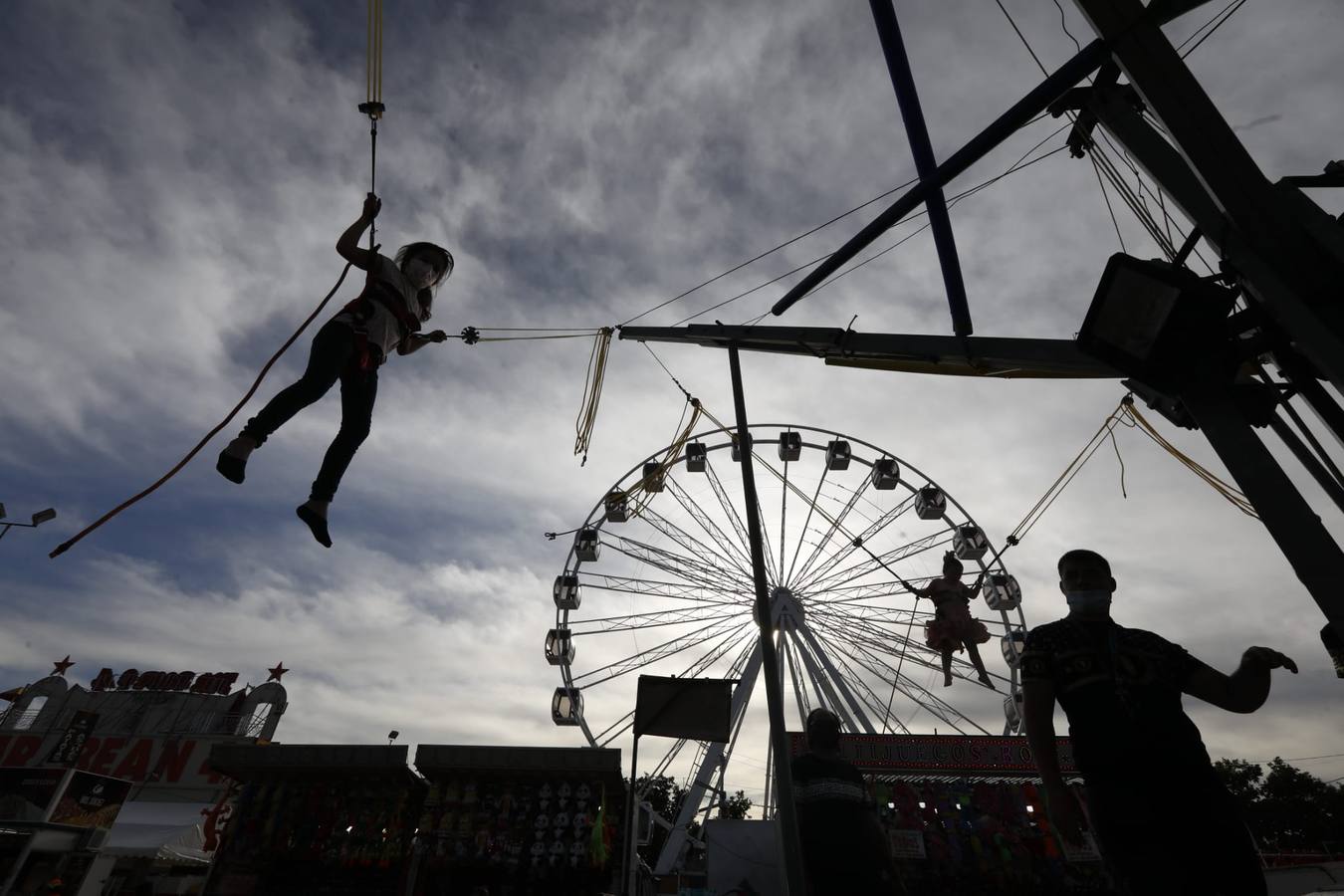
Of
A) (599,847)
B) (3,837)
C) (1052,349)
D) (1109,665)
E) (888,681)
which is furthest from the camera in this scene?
(888,681)

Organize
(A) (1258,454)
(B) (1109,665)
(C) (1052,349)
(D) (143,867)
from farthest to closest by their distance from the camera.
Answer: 1. (D) (143,867)
2. (C) (1052,349)
3. (A) (1258,454)
4. (B) (1109,665)

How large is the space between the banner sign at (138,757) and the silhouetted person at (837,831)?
3733 centimetres

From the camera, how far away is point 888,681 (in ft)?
55.7

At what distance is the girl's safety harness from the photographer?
448 centimetres

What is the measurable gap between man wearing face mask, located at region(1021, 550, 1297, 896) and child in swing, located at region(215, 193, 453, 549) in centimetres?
412

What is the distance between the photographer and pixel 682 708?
6.26 meters

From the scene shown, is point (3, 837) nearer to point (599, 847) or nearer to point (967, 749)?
point (599, 847)

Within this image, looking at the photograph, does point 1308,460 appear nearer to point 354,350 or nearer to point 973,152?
point 973,152

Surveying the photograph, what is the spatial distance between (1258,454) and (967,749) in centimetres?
1406

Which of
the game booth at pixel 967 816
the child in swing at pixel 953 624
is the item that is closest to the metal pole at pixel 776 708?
the child in swing at pixel 953 624

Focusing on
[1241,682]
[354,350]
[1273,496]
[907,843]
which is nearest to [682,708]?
[354,350]

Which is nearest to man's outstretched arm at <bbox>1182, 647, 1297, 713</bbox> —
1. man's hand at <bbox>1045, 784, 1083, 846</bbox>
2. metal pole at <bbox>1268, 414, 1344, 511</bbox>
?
man's hand at <bbox>1045, 784, 1083, 846</bbox>

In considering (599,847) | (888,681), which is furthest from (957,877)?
(599,847)

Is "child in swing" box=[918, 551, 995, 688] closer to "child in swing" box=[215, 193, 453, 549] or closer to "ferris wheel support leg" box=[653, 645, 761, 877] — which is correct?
"ferris wheel support leg" box=[653, 645, 761, 877]
